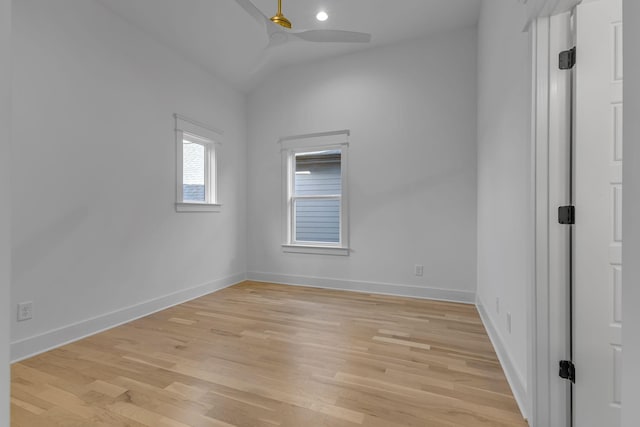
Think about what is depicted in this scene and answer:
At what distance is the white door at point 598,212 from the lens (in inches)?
50.6

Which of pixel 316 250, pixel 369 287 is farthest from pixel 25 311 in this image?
pixel 369 287

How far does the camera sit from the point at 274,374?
6.44ft

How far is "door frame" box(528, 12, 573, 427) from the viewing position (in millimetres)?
1387

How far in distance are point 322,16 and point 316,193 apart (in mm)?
2146

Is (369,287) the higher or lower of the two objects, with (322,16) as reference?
lower

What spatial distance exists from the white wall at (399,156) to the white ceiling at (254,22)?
0.26 m

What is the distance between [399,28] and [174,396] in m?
4.08

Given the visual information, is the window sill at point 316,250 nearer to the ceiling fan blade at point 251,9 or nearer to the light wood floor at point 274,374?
the light wood floor at point 274,374

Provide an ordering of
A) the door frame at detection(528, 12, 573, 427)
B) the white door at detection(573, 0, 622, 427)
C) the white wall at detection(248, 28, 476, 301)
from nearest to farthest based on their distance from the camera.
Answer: the white door at detection(573, 0, 622, 427)
the door frame at detection(528, 12, 573, 427)
the white wall at detection(248, 28, 476, 301)

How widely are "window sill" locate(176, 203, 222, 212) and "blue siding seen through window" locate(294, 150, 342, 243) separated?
114 centimetres

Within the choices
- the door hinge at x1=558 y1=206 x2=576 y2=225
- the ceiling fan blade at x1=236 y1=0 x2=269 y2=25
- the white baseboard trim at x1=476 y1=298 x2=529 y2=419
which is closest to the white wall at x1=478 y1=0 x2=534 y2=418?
the white baseboard trim at x1=476 y1=298 x2=529 y2=419

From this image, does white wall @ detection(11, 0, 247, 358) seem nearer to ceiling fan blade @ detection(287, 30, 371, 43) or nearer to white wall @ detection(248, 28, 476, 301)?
white wall @ detection(248, 28, 476, 301)

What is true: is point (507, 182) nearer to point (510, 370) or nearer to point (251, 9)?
point (510, 370)

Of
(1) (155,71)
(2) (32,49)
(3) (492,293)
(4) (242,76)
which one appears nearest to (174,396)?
(3) (492,293)
